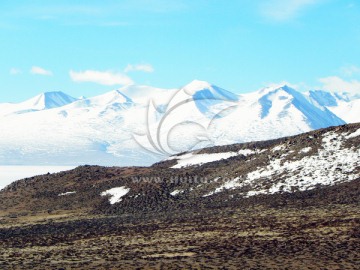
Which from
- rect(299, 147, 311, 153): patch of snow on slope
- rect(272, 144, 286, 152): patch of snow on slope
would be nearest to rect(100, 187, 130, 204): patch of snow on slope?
rect(272, 144, 286, 152): patch of snow on slope

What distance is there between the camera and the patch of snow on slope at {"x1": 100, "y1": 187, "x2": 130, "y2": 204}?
251 feet

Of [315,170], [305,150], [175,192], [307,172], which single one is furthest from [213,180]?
[315,170]

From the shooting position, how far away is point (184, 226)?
48.9 m

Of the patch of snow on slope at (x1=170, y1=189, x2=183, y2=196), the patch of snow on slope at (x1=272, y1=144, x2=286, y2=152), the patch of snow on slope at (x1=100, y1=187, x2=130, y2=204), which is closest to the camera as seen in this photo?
the patch of snow on slope at (x1=170, y1=189, x2=183, y2=196)

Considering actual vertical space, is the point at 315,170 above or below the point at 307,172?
above

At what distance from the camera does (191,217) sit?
181ft

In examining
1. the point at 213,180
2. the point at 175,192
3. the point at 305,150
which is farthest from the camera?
the point at 213,180

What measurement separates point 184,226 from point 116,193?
32.1 meters

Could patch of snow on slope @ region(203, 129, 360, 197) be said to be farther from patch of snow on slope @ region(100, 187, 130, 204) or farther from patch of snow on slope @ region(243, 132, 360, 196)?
patch of snow on slope @ region(100, 187, 130, 204)

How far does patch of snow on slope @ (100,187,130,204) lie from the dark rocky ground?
1148 millimetres

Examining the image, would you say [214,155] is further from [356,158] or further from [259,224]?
[259,224]

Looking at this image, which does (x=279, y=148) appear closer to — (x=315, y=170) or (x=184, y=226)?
(x=315, y=170)

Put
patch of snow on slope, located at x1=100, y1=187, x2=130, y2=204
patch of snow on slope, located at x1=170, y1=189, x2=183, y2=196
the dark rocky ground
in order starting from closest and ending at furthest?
the dark rocky ground, patch of snow on slope, located at x1=170, y1=189, x2=183, y2=196, patch of snow on slope, located at x1=100, y1=187, x2=130, y2=204

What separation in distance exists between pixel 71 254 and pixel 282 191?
32.8 meters
